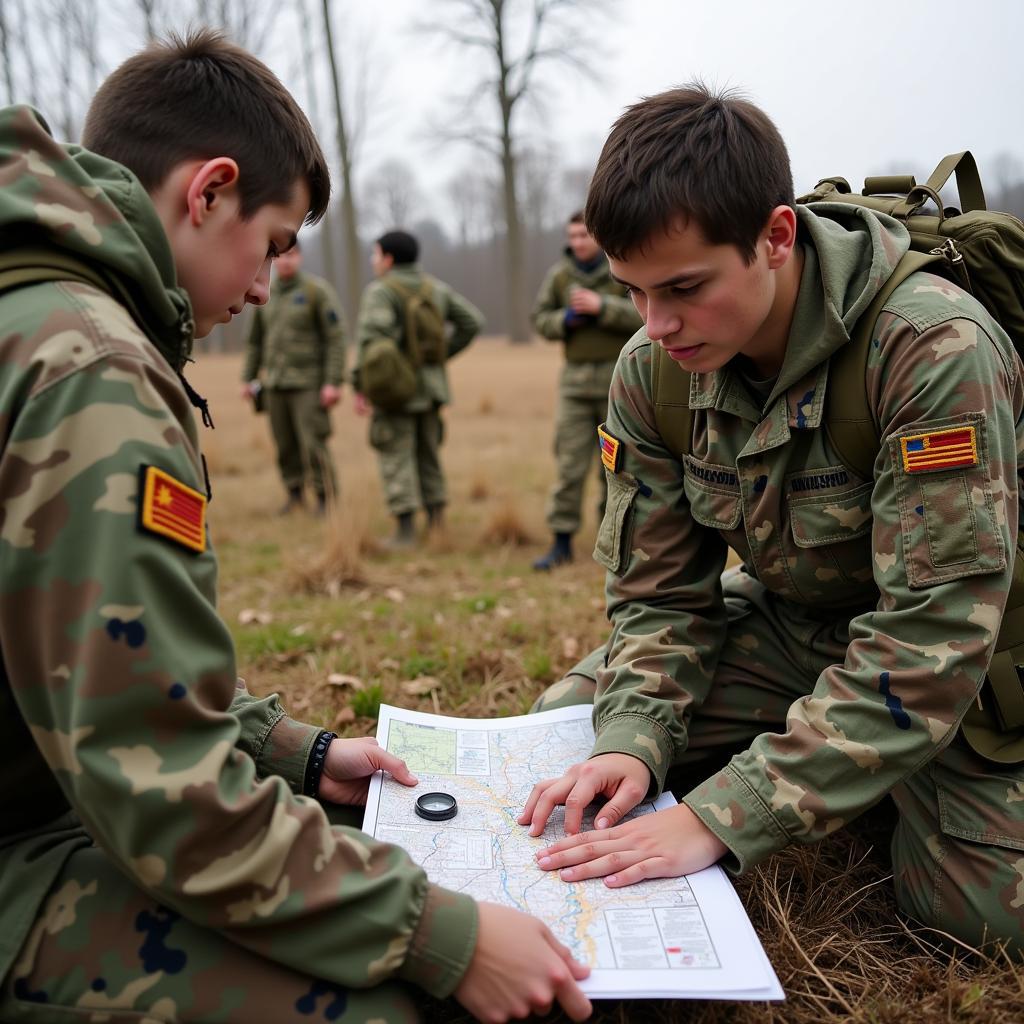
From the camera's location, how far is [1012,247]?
196 centimetres

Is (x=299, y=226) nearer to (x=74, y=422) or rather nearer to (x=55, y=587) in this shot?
(x=74, y=422)

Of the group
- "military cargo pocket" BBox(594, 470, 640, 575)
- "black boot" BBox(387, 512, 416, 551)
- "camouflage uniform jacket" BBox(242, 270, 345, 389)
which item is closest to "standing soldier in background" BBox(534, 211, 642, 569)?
"black boot" BBox(387, 512, 416, 551)

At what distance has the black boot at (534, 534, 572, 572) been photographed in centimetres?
544

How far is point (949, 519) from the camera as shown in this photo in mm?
1749

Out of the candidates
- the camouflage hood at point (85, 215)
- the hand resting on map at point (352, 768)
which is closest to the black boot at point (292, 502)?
the hand resting on map at point (352, 768)

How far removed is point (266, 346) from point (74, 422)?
6.46 metres

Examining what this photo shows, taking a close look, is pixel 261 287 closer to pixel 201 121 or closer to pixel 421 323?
pixel 201 121

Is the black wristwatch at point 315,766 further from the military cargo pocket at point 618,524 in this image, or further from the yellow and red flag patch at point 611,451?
the yellow and red flag patch at point 611,451

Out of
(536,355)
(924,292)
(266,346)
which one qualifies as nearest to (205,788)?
(924,292)

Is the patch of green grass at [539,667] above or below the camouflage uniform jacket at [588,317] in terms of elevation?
below

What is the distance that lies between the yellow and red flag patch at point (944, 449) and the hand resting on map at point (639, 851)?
30.1 inches

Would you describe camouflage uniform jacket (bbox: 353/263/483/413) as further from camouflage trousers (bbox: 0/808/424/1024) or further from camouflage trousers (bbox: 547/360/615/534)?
camouflage trousers (bbox: 0/808/424/1024)

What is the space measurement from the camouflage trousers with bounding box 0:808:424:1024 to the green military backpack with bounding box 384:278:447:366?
17.2 feet

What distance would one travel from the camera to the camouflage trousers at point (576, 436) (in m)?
5.58
